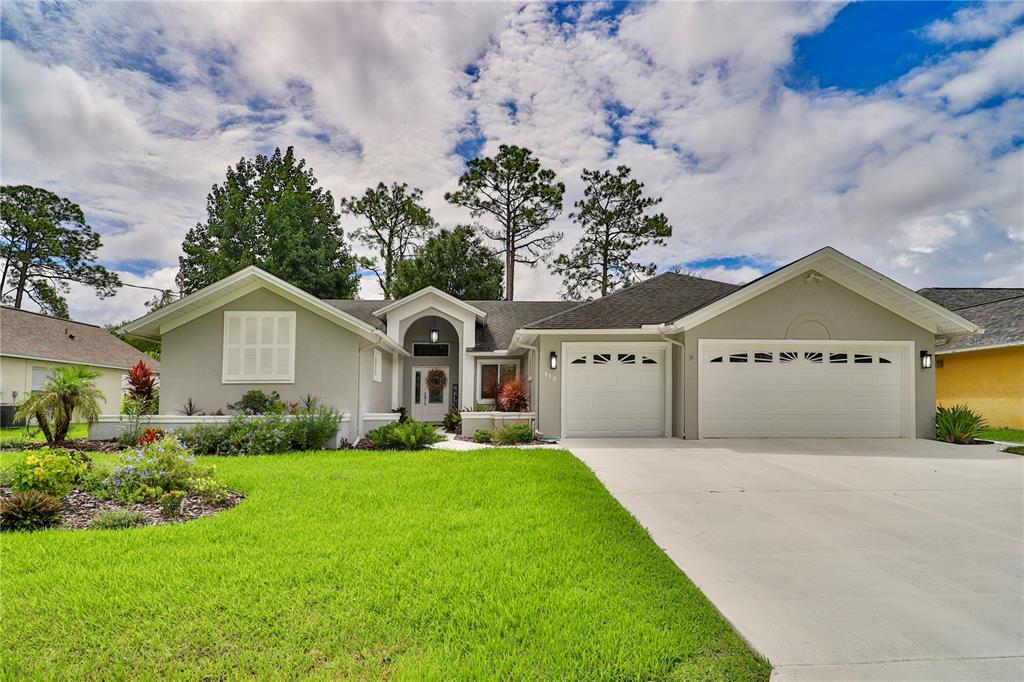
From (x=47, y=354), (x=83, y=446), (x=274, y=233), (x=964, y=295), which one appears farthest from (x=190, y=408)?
(x=964, y=295)

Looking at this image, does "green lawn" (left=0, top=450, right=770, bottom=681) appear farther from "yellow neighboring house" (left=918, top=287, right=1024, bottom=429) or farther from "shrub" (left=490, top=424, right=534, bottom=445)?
"yellow neighboring house" (left=918, top=287, right=1024, bottom=429)

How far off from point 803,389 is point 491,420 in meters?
7.74

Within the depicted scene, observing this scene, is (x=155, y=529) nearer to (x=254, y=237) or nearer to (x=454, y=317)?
(x=454, y=317)

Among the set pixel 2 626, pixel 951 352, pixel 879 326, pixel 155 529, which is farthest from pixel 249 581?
pixel 951 352

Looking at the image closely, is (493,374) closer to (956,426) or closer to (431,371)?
(431,371)

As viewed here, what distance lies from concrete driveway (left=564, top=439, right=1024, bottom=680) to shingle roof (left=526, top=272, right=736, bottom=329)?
14.2 ft

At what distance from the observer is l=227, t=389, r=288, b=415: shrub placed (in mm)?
12969

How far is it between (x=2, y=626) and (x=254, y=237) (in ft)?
107

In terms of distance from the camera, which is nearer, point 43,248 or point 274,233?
point 43,248

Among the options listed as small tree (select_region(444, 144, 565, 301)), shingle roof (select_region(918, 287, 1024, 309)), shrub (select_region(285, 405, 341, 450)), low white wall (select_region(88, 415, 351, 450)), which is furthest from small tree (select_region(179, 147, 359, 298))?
shingle roof (select_region(918, 287, 1024, 309))

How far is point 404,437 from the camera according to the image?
11.8 m

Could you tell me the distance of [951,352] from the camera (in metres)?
18.0

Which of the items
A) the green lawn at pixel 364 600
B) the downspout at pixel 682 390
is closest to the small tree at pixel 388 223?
the downspout at pixel 682 390

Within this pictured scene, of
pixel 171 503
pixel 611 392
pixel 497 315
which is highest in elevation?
pixel 497 315
